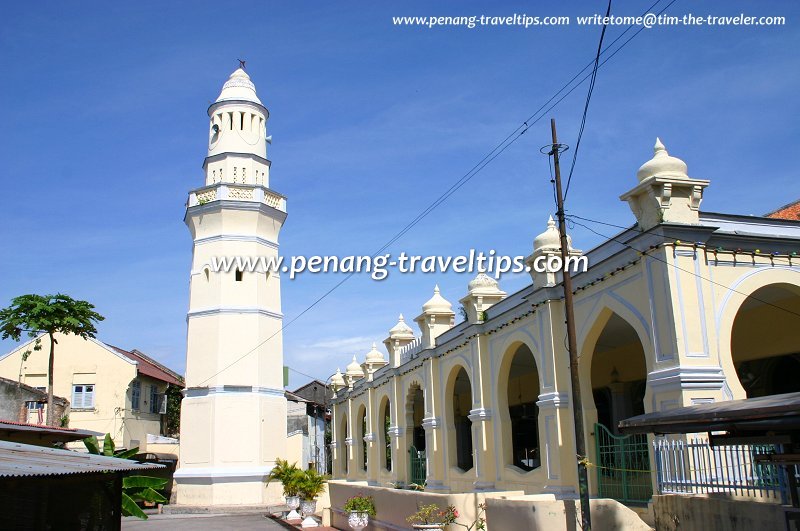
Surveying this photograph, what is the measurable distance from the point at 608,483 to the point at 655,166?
5318 mm

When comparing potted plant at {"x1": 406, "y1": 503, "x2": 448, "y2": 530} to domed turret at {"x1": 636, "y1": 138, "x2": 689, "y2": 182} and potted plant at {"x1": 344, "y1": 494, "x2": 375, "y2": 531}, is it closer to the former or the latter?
potted plant at {"x1": 344, "y1": 494, "x2": 375, "y2": 531}

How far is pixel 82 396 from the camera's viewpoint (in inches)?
1407

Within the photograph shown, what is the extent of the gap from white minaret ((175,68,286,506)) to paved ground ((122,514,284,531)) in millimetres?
1318

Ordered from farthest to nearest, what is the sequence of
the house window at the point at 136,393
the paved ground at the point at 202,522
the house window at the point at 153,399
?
the house window at the point at 153,399
the house window at the point at 136,393
the paved ground at the point at 202,522

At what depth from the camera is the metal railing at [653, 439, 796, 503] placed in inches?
357

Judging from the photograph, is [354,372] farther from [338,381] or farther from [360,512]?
[360,512]

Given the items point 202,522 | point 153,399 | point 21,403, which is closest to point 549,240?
point 202,522

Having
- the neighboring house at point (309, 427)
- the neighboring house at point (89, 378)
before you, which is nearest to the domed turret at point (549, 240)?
the neighboring house at point (89, 378)

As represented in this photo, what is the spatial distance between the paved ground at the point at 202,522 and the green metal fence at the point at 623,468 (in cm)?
1307

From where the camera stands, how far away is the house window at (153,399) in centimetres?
4056

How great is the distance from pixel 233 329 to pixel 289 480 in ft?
22.6

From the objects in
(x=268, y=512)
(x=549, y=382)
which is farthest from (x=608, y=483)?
(x=268, y=512)

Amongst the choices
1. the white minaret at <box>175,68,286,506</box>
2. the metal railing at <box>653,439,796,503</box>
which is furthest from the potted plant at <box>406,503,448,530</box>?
the white minaret at <box>175,68,286,506</box>

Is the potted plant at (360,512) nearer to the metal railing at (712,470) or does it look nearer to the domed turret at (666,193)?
the metal railing at (712,470)
